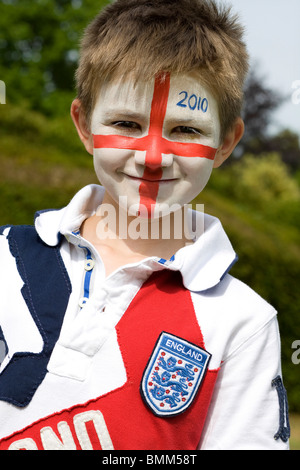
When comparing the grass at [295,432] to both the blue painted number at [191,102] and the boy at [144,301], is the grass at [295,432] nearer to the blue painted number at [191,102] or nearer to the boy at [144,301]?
the boy at [144,301]

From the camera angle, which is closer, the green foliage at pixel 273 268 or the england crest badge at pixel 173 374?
the england crest badge at pixel 173 374

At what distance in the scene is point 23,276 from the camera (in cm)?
183

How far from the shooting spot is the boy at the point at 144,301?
1.70 m

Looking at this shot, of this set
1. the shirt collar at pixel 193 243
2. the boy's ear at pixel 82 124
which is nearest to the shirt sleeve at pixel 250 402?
the shirt collar at pixel 193 243

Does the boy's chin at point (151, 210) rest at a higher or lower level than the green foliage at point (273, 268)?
higher

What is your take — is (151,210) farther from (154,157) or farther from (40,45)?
(40,45)

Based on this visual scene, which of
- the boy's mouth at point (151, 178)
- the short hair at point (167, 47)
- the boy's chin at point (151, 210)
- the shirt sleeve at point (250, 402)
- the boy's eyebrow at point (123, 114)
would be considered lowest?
the shirt sleeve at point (250, 402)

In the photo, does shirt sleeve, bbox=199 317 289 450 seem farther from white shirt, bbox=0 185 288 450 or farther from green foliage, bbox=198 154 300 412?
green foliage, bbox=198 154 300 412

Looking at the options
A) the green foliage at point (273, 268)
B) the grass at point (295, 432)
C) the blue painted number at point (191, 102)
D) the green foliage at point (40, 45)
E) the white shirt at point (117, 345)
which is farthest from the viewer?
the green foliage at point (40, 45)

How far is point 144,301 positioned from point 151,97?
2.06ft

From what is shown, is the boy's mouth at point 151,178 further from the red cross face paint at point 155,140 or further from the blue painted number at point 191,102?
the blue painted number at point 191,102

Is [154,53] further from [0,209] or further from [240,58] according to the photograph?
[0,209]

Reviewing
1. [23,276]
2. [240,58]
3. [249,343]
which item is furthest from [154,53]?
[249,343]

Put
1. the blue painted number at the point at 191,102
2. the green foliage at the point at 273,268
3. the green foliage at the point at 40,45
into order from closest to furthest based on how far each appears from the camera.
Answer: the blue painted number at the point at 191,102 < the green foliage at the point at 273,268 < the green foliage at the point at 40,45
